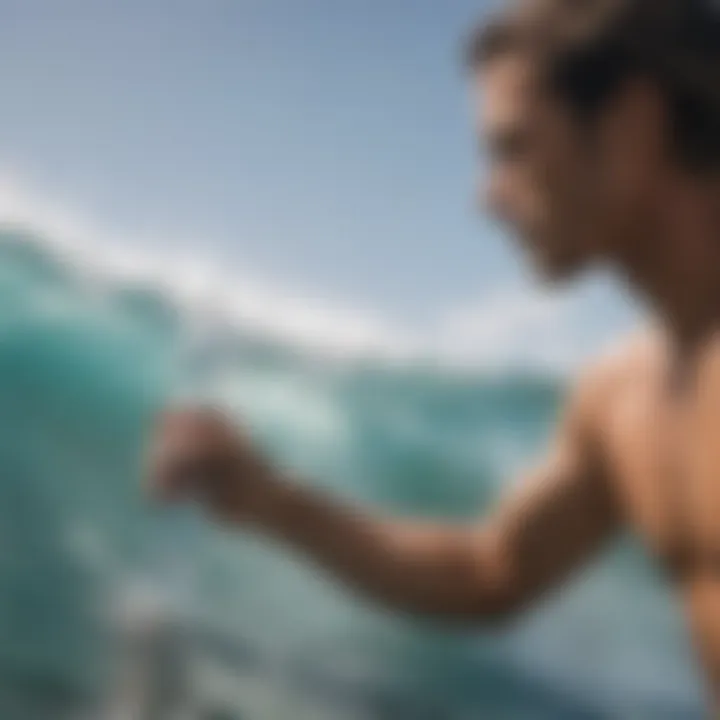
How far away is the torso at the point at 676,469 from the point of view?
709mm

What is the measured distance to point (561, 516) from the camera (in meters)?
0.78

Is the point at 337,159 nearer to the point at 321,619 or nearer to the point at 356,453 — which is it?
the point at 356,453

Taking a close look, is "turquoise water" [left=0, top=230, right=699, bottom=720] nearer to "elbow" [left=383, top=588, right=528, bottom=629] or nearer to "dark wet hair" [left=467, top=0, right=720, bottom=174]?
"elbow" [left=383, top=588, right=528, bottom=629]

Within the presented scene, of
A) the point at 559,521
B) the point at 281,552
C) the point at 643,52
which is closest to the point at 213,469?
the point at 281,552

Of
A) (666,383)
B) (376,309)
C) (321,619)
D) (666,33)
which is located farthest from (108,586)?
(666,33)

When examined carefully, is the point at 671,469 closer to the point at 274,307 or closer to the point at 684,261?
the point at 684,261

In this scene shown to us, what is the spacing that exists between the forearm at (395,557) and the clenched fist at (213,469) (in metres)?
0.01

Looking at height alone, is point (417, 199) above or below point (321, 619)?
above

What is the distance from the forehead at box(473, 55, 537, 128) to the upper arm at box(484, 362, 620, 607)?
0.18 meters

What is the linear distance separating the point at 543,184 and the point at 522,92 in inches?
2.0

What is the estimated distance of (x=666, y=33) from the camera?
2.29ft

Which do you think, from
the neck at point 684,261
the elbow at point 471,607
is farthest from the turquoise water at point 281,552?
the neck at point 684,261

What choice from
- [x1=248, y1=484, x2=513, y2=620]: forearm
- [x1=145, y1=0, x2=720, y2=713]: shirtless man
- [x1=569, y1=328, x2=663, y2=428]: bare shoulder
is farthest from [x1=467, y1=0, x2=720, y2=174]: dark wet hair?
[x1=248, y1=484, x2=513, y2=620]: forearm

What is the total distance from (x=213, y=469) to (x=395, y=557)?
0.39 ft
